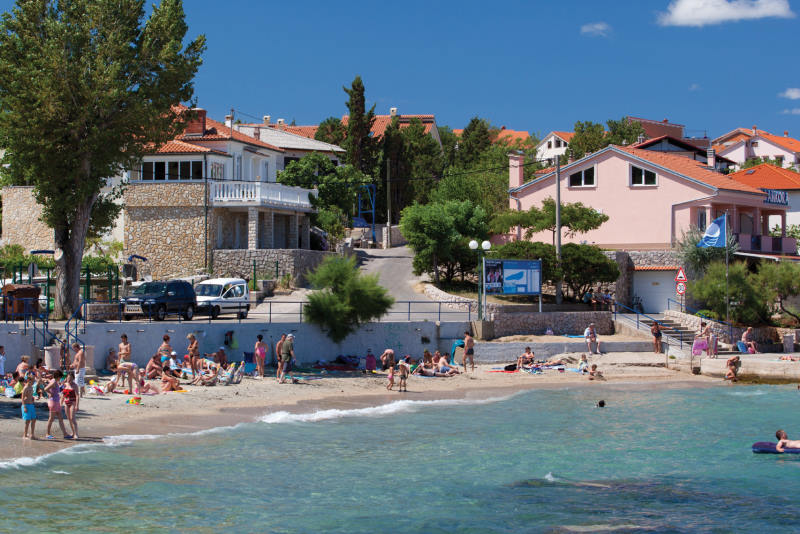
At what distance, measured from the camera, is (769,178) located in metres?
64.1

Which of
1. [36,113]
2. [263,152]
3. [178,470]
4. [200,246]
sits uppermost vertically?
[263,152]

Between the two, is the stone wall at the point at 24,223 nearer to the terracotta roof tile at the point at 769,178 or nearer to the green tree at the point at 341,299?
the green tree at the point at 341,299

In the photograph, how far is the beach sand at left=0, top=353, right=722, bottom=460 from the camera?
800 inches

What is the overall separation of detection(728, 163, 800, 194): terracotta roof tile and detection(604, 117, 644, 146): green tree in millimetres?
14131

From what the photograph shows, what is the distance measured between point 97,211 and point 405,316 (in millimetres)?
12451

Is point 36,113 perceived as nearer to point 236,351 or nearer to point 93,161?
point 93,161

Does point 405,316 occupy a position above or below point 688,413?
above

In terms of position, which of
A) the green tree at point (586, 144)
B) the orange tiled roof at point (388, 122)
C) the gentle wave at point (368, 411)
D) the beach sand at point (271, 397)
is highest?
the orange tiled roof at point (388, 122)

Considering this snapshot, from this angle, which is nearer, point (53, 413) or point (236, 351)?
point (53, 413)

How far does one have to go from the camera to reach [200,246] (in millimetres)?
42562

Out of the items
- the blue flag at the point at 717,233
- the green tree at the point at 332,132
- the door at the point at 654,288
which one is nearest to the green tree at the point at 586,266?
the door at the point at 654,288

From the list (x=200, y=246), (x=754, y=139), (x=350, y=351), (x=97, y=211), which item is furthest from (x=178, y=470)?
(x=754, y=139)

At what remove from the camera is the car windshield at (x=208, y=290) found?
34688 millimetres

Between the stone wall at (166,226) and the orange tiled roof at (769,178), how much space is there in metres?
38.8
